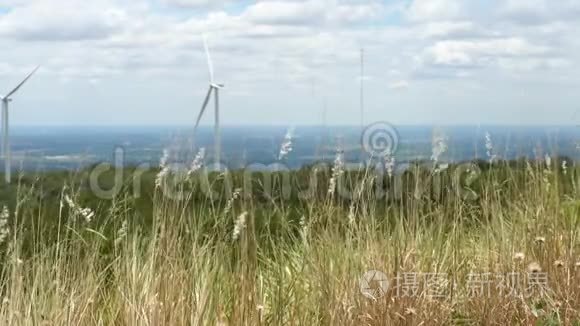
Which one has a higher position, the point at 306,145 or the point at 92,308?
the point at 306,145

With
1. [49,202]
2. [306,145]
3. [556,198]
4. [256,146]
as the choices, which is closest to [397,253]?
[306,145]

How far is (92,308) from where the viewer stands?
4.80 meters

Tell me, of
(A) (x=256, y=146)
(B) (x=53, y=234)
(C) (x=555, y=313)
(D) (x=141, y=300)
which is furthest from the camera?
(B) (x=53, y=234)

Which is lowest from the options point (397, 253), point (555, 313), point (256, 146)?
point (555, 313)

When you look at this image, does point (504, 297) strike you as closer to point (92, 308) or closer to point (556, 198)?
point (556, 198)

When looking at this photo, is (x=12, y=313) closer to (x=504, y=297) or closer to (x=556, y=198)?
(x=504, y=297)

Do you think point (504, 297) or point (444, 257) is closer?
point (504, 297)

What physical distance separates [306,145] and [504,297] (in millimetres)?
1555

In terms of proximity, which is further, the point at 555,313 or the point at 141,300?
the point at 555,313

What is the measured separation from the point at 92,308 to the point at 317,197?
65.5 inches

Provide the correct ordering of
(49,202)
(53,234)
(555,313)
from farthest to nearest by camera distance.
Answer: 1. (49,202)
2. (53,234)
3. (555,313)

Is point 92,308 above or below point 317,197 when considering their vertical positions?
below

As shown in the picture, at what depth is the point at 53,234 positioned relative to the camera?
24.1ft

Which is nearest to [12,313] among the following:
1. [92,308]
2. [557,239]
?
[92,308]
